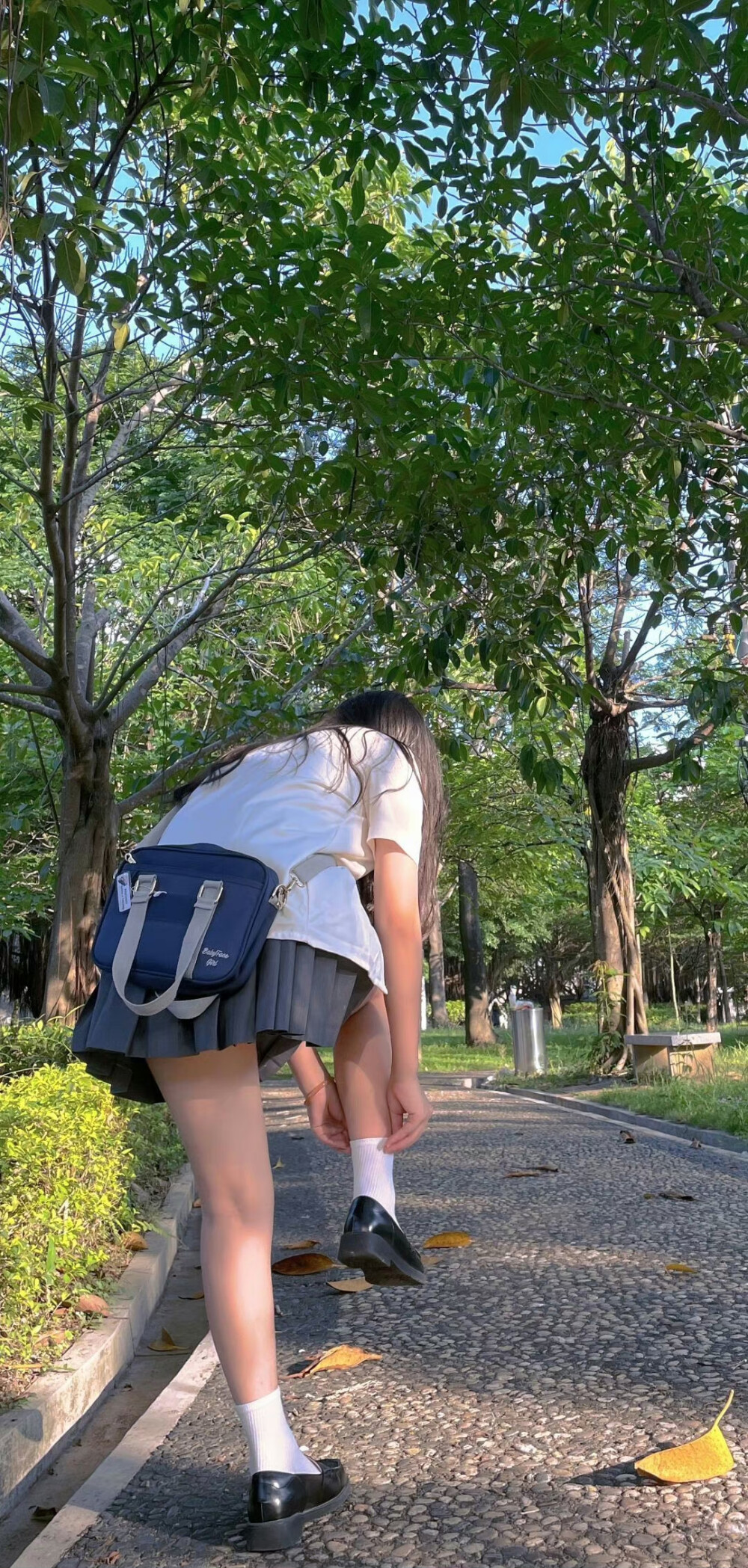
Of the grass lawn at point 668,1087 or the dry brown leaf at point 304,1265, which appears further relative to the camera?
the grass lawn at point 668,1087

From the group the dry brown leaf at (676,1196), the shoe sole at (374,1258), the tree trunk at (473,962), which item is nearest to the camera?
the shoe sole at (374,1258)

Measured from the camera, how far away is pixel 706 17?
500 cm

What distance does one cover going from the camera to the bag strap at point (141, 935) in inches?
92.1

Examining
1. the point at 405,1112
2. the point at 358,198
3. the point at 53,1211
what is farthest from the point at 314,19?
the point at 53,1211

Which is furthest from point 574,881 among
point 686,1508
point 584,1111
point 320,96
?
point 686,1508

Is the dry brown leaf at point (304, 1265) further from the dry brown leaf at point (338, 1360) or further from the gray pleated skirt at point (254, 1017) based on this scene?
the gray pleated skirt at point (254, 1017)

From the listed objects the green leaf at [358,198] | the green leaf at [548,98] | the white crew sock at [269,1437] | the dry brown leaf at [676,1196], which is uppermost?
the green leaf at [358,198]

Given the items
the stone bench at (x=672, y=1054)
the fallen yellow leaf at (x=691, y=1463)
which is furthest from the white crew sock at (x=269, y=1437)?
the stone bench at (x=672, y=1054)

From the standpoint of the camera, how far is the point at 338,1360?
3.51m

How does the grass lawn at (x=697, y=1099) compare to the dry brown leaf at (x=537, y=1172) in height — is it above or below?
above

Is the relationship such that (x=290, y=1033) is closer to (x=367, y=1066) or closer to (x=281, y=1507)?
(x=367, y=1066)

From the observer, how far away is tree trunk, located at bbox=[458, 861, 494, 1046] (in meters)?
25.9

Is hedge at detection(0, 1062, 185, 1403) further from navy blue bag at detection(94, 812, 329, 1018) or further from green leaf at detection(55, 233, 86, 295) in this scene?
green leaf at detection(55, 233, 86, 295)

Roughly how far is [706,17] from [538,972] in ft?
196
